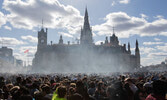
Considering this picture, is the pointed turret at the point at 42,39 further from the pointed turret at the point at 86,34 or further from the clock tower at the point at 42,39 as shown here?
the pointed turret at the point at 86,34

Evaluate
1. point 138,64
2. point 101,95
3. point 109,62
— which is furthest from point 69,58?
point 101,95

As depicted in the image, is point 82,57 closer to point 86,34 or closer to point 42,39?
point 86,34

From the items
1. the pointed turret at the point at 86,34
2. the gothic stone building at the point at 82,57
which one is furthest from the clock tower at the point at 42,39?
the pointed turret at the point at 86,34

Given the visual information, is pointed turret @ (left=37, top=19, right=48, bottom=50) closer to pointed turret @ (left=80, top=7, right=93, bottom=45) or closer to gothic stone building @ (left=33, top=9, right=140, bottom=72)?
gothic stone building @ (left=33, top=9, right=140, bottom=72)

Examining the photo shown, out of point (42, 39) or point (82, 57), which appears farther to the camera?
point (42, 39)

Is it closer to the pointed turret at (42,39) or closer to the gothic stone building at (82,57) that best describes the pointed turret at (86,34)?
the gothic stone building at (82,57)

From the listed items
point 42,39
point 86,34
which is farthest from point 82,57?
point 42,39

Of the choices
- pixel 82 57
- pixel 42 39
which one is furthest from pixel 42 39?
pixel 82 57

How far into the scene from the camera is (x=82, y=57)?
407 feet

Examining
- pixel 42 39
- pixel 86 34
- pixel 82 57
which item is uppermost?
pixel 86 34

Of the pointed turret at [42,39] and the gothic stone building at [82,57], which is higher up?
the pointed turret at [42,39]

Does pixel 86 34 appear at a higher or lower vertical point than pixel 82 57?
higher

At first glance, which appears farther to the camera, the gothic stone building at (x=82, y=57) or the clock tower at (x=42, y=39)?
the clock tower at (x=42, y=39)

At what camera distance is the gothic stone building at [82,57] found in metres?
121
